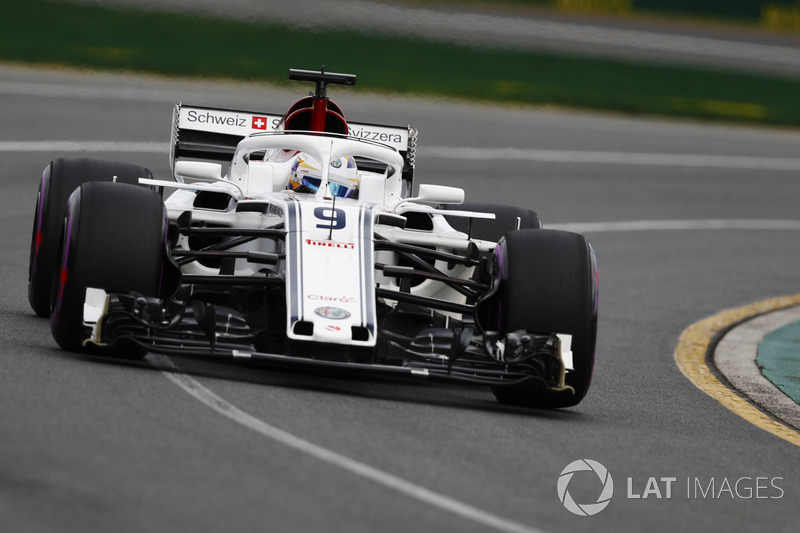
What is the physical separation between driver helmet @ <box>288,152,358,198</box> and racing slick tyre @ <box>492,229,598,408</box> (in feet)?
6.04

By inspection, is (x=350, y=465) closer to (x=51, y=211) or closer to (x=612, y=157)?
(x=51, y=211)

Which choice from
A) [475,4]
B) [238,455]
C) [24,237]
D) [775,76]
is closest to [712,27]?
[775,76]

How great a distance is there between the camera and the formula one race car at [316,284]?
803 cm

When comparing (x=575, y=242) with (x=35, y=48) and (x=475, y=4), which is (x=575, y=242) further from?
(x=475, y=4)

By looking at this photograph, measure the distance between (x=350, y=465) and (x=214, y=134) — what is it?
6271 millimetres

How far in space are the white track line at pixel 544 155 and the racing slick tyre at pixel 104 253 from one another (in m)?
11.1

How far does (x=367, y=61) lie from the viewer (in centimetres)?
2916

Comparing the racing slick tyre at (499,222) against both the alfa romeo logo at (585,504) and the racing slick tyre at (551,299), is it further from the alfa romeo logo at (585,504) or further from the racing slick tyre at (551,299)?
the alfa romeo logo at (585,504)

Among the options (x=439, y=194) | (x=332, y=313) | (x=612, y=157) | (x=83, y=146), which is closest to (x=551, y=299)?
(x=332, y=313)

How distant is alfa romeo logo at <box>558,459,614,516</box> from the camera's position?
625 centimetres

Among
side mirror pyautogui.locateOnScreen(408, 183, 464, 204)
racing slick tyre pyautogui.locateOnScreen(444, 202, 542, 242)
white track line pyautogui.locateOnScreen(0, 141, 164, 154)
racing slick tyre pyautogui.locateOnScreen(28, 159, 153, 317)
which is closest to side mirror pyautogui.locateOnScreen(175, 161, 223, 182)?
racing slick tyre pyautogui.locateOnScreen(28, 159, 153, 317)

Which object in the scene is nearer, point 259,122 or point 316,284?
point 316,284

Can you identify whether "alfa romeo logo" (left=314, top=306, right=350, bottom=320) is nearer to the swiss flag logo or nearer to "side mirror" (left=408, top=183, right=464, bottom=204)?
"side mirror" (left=408, top=183, right=464, bottom=204)

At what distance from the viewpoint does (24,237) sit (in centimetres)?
1426
